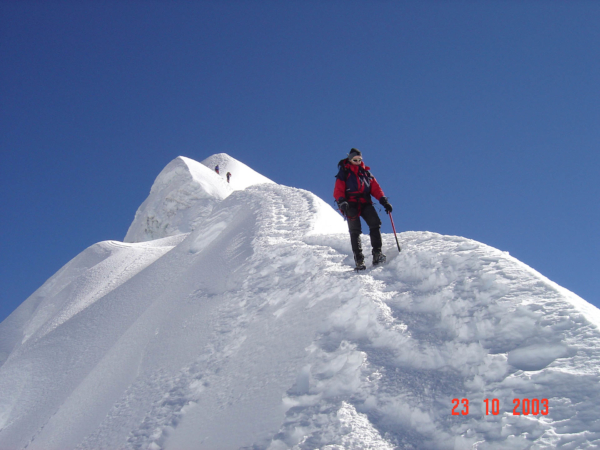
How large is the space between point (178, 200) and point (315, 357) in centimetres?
3188

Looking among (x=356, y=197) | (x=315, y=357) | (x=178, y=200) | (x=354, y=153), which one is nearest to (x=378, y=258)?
(x=356, y=197)

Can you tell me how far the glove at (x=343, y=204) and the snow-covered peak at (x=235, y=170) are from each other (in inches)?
1444

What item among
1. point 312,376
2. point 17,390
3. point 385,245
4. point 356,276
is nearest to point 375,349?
point 312,376

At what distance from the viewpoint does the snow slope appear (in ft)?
11.4

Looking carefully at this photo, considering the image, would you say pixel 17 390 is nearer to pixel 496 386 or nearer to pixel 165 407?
pixel 165 407

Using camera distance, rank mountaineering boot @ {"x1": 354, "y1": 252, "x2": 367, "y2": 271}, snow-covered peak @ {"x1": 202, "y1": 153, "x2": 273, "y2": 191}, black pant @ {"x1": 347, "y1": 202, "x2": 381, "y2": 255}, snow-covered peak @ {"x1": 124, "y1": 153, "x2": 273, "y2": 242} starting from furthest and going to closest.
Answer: snow-covered peak @ {"x1": 202, "y1": 153, "x2": 273, "y2": 191} < snow-covered peak @ {"x1": 124, "y1": 153, "x2": 273, "y2": 242} < black pant @ {"x1": 347, "y1": 202, "x2": 381, "y2": 255} < mountaineering boot @ {"x1": 354, "y1": 252, "x2": 367, "y2": 271}

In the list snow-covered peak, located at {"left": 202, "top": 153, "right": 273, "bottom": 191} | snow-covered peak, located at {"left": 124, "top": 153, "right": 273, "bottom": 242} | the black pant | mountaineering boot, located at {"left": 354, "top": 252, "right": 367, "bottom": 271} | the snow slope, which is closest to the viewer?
the snow slope

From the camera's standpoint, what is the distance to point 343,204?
6.50 metres

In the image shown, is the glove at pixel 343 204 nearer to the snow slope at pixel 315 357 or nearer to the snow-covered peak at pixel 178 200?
the snow slope at pixel 315 357

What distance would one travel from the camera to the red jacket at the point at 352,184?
262 inches

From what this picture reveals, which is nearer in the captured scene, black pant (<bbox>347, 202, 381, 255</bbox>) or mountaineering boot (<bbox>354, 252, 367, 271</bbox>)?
mountaineering boot (<bbox>354, 252, 367, 271</bbox>)

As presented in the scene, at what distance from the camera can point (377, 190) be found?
22.6ft
